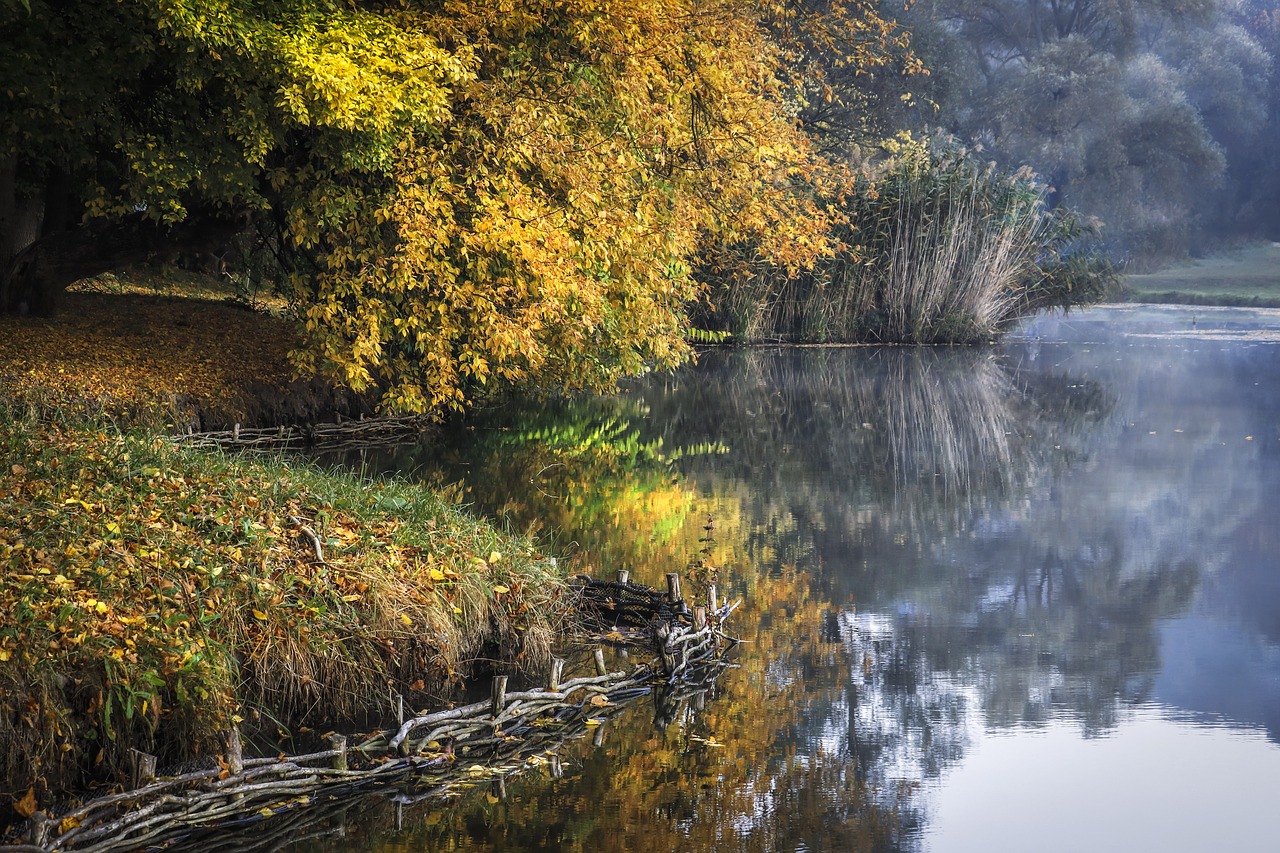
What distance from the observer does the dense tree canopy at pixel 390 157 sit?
1096cm

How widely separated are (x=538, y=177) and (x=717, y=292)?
42.6 ft

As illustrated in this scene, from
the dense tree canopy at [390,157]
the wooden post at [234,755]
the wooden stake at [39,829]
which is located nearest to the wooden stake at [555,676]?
the wooden post at [234,755]

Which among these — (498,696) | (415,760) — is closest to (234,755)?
(415,760)

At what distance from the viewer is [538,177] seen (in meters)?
13.1

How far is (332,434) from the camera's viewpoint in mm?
13969

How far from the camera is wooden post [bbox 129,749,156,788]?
15.3 ft

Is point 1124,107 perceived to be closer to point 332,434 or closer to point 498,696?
point 332,434

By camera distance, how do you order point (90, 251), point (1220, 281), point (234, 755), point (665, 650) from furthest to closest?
point (1220, 281) < point (90, 251) < point (665, 650) < point (234, 755)

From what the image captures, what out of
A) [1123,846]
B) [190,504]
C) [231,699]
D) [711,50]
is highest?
[711,50]

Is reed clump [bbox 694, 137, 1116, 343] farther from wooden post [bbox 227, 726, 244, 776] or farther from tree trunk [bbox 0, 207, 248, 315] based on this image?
wooden post [bbox 227, 726, 244, 776]

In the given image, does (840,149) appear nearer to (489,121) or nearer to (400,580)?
(489,121)

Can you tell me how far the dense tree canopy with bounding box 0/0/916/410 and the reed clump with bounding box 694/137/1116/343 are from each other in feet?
33.9

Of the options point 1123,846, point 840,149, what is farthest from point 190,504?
point 840,149

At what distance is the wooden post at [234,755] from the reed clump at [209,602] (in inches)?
4.9
